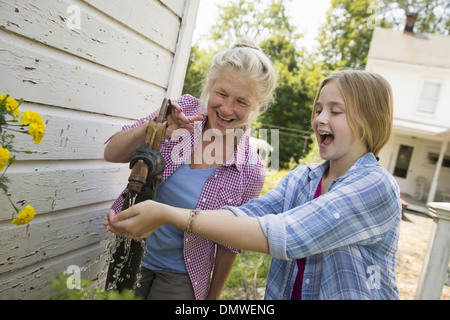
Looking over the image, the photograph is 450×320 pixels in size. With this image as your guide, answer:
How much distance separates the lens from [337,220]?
130 centimetres

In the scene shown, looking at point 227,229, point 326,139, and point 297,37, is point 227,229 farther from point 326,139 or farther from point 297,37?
point 297,37

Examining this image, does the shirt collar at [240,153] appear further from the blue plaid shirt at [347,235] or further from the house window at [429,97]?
the house window at [429,97]

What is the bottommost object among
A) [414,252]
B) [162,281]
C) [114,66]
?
[414,252]

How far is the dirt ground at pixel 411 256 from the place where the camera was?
5140 millimetres

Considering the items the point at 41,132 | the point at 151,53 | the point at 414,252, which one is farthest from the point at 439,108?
the point at 41,132

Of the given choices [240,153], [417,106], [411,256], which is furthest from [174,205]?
[417,106]

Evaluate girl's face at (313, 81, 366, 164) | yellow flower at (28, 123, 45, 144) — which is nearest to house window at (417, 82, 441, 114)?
girl's face at (313, 81, 366, 164)

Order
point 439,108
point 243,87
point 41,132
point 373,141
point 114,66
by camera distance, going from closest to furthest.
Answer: point 41,132
point 373,141
point 243,87
point 114,66
point 439,108

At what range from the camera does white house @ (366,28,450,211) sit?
14828mm

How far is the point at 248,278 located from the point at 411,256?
3.96 m

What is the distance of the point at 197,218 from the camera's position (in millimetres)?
1322

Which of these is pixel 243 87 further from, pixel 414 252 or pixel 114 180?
pixel 414 252

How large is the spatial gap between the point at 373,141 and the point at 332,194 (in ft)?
1.28

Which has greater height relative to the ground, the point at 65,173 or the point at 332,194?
the point at 332,194
